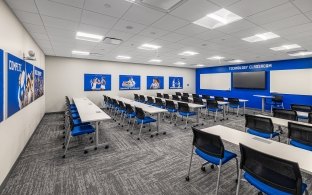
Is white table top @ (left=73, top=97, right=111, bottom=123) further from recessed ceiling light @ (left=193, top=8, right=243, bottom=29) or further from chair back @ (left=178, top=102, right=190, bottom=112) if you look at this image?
recessed ceiling light @ (left=193, top=8, right=243, bottom=29)

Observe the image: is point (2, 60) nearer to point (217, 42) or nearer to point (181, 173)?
point (181, 173)

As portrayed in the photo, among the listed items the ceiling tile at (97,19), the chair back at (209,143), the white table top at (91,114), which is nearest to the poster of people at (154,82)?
the white table top at (91,114)

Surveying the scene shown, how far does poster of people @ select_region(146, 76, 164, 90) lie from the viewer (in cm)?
1055

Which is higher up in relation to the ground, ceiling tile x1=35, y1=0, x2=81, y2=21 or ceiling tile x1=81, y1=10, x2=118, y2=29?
ceiling tile x1=81, y1=10, x2=118, y2=29

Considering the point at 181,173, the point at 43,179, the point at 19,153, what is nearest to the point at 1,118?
the point at 43,179

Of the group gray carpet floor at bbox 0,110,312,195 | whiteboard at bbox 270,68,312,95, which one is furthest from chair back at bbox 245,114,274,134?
whiteboard at bbox 270,68,312,95

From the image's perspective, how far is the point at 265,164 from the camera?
60.1 inches

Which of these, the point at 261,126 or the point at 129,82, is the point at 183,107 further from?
the point at 129,82

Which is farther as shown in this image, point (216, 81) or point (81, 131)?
point (216, 81)

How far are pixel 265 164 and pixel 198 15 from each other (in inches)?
105

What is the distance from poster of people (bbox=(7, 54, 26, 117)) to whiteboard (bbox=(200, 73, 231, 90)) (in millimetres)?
10978

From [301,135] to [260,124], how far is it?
0.72 metres

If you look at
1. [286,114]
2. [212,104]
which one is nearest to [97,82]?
[212,104]

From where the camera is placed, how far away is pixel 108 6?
2.64 meters
